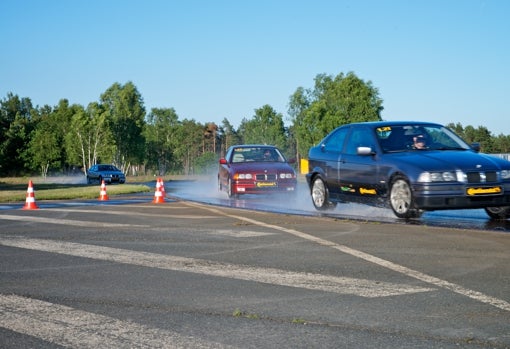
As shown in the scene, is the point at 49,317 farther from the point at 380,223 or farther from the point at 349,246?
the point at 380,223

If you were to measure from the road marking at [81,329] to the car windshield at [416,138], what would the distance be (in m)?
8.10

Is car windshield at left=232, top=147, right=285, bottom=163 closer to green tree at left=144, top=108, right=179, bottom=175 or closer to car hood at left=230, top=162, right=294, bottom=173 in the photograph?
car hood at left=230, top=162, right=294, bottom=173

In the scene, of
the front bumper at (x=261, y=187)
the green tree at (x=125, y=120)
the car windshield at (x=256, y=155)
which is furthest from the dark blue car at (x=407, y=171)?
the green tree at (x=125, y=120)

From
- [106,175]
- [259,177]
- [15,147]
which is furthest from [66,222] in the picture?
[15,147]

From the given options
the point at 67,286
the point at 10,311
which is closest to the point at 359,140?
the point at 67,286

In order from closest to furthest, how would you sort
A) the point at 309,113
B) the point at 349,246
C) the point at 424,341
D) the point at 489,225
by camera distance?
the point at 424,341, the point at 349,246, the point at 489,225, the point at 309,113

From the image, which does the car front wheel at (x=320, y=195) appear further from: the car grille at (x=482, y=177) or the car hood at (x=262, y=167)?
the car hood at (x=262, y=167)

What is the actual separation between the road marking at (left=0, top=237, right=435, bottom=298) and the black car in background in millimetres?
36980

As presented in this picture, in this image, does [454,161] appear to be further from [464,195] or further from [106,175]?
[106,175]

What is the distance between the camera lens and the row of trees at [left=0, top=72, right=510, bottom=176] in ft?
303

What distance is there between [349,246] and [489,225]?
309 centimetres

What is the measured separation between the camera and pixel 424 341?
373cm

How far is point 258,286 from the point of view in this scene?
5418 millimetres

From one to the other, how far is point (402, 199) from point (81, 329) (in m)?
7.71
